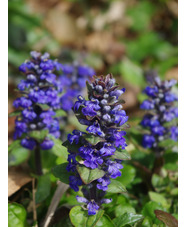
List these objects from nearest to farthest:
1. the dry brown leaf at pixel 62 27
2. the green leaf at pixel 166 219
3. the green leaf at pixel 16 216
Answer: the green leaf at pixel 166 219 < the green leaf at pixel 16 216 < the dry brown leaf at pixel 62 27

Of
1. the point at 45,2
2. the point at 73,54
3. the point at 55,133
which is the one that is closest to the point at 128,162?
the point at 55,133

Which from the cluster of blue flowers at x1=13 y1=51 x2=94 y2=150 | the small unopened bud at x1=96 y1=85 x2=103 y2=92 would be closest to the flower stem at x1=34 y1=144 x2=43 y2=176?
the cluster of blue flowers at x1=13 y1=51 x2=94 y2=150

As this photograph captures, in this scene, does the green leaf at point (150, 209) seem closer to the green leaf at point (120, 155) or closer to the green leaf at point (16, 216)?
the green leaf at point (120, 155)

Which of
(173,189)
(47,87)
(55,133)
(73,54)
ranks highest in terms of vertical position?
(73,54)

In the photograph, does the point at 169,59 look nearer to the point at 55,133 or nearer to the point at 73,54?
the point at 73,54

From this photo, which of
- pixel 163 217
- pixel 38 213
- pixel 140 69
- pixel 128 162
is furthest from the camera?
pixel 140 69

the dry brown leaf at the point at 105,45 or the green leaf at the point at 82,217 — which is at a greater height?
the dry brown leaf at the point at 105,45

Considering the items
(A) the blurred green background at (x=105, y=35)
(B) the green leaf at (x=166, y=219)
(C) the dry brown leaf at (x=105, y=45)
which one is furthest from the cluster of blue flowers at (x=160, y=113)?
(C) the dry brown leaf at (x=105, y=45)

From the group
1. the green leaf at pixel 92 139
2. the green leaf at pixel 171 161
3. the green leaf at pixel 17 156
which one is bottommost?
the green leaf at pixel 92 139
